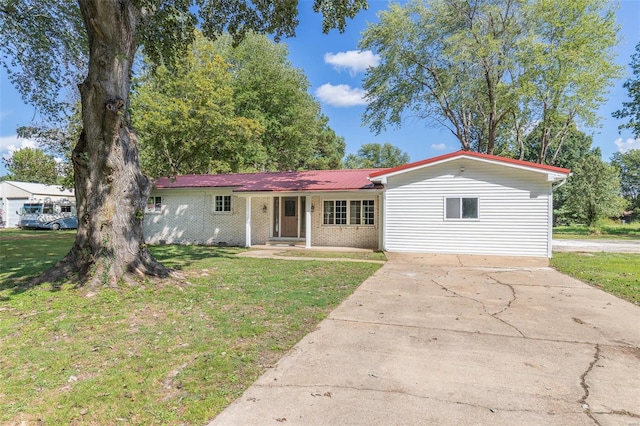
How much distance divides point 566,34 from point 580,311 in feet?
65.0

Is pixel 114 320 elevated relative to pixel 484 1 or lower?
lower

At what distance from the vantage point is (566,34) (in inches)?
733

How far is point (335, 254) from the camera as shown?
1267 centimetres

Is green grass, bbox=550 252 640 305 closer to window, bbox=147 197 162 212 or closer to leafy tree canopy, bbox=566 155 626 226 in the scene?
leafy tree canopy, bbox=566 155 626 226

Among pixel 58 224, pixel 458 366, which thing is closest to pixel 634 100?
pixel 458 366

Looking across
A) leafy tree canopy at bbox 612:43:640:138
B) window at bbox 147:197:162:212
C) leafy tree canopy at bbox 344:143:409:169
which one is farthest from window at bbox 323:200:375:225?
leafy tree canopy at bbox 344:143:409:169

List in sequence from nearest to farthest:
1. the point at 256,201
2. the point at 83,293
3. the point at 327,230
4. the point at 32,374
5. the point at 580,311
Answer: the point at 32,374 < the point at 580,311 < the point at 83,293 < the point at 327,230 < the point at 256,201

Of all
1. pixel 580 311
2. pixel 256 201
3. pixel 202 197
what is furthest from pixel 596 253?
pixel 202 197

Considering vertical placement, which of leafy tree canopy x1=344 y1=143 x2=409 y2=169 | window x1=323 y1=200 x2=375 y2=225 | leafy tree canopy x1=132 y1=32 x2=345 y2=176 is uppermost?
leafy tree canopy x1=344 y1=143 x2=409 y2=169

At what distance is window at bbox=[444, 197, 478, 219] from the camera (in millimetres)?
11797

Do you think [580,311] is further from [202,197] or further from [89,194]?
[202,197]

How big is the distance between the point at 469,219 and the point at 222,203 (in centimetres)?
1104

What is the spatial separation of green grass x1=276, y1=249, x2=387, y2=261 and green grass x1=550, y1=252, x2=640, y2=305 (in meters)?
5.42

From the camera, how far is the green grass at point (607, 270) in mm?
7059
